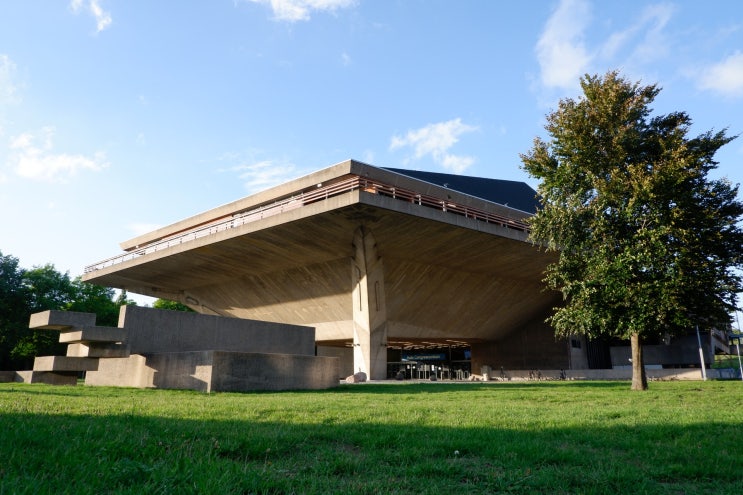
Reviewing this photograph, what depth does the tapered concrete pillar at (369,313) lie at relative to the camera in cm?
3331

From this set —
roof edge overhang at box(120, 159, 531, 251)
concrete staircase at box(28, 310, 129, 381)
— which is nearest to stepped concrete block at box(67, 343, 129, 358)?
concrete staircase at box(28, 310, 129, 381)

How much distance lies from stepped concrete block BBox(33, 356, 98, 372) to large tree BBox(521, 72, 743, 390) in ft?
65.3

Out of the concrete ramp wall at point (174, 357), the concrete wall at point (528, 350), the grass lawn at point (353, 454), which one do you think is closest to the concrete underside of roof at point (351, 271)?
the concrete wall at point (528, 350)

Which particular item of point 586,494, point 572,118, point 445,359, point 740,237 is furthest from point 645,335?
point 445,359

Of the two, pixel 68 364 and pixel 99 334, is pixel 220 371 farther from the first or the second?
pixel 68 364

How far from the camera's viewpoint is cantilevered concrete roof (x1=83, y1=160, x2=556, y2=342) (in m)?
29.8

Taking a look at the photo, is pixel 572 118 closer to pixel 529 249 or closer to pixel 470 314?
pixel 529 249

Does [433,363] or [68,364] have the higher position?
[68,364]

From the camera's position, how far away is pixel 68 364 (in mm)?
20531

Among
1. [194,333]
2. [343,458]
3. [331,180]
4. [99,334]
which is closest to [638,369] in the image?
[194,333]

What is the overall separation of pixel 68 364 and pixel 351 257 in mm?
18480

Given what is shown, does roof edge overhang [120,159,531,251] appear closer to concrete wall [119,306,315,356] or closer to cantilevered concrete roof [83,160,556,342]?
cantilevered concrete roof [83,160,556,342]

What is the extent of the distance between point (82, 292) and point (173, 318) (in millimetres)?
48804

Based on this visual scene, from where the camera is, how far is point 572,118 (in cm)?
2134
